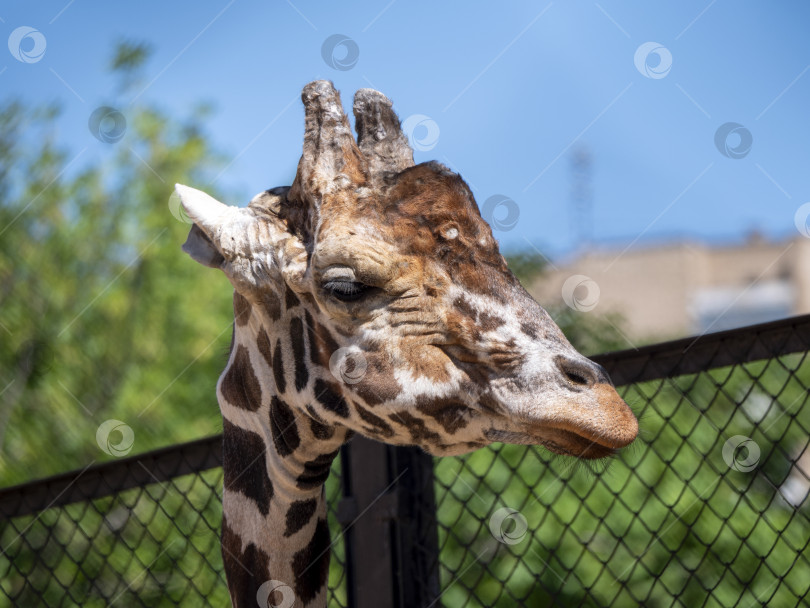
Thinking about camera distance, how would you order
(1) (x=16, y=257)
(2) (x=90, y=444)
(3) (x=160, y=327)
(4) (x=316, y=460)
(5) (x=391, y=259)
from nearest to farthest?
1. (5) (x=391, y=259)
2. (4) (x=316, y=460)
3. (2) (x=90, y=444)
4. (1) (x=16, y=257)
5. (3) (x=160, y=327)

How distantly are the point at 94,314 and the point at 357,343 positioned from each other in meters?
14.7

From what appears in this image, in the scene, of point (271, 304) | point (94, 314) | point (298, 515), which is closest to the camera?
point (271, 304)

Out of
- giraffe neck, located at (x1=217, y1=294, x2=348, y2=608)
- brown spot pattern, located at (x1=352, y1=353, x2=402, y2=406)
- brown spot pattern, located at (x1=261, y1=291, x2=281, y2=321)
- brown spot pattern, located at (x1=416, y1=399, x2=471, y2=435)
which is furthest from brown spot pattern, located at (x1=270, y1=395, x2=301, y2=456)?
brown spot pattern, located at (x1=416, y1=399, x2=471, y2=435)

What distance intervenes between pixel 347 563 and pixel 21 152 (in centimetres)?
1432

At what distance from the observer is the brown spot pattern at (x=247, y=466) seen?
287 centimetres

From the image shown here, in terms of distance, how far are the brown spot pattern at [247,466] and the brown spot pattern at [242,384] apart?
0.30 ft

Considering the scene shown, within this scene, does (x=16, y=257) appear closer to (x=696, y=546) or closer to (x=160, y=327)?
(x=160, y=327)

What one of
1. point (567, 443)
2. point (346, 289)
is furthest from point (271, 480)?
point (567, 443)

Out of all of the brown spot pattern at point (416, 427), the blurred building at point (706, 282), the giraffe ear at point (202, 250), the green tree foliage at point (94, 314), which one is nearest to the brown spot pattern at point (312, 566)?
the brown spot pattern at point (416, 427)

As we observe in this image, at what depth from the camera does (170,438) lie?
47.6ft

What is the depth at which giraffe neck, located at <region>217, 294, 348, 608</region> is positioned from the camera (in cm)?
278

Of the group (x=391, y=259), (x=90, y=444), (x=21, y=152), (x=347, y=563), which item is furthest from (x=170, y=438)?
(x=391, y=259)

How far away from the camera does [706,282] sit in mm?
38219

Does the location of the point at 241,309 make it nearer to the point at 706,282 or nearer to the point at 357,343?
the point at 357,343
